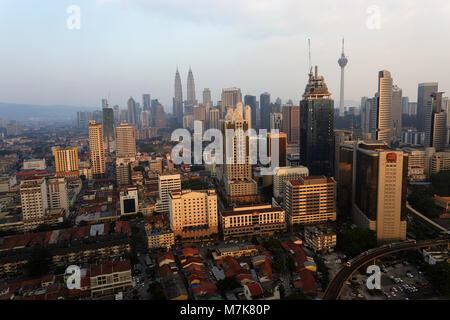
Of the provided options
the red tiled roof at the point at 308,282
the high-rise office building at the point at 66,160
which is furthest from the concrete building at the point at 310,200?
the high-rise office building at the point at 66,160

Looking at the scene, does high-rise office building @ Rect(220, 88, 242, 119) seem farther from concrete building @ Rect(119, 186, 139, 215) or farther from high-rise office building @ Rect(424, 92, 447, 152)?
concrete building @ Rect(119, 186, 139, 215)

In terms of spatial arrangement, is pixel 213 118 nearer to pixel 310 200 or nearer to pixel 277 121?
pixel 277 121

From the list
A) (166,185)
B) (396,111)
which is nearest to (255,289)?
(166,185)

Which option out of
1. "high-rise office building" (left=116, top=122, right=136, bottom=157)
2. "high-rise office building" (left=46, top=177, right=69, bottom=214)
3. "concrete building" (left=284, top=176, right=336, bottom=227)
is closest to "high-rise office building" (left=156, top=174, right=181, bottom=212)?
"high-rise office building" (left=46, top=177, right=69, bottom=214)

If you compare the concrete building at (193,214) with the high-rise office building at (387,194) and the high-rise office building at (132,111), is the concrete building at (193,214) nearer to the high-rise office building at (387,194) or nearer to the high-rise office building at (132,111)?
the high-rise office building at (387,194)

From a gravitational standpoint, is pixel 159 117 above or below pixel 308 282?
above

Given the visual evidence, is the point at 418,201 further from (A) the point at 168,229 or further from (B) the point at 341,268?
(A) the point at 168,229
